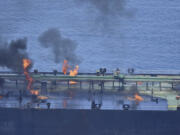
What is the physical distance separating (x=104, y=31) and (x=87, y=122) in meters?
63.9

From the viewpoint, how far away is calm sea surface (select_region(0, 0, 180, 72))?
71.1 meters

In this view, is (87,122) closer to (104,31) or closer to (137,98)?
(137,98)

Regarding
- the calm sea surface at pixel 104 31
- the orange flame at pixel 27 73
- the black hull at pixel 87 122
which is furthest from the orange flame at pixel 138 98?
the calm sea surface at pixel 104 31

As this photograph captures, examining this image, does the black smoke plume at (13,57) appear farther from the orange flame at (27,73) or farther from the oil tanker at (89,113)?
the oil tanker at (89,113)

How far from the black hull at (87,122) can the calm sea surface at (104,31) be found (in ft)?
117

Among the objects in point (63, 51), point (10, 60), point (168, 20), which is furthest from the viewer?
point (168, 20)

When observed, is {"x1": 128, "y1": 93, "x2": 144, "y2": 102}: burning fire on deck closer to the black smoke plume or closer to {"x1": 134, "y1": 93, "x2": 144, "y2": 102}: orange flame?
{"x1": 134, "y1": 93, "x2": 144, "y2": 102}: orange flame

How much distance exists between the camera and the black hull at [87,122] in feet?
97.8

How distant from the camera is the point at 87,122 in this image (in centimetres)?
3036

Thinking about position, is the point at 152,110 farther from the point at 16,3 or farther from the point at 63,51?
the point at 16,3

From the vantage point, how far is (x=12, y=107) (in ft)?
98.7

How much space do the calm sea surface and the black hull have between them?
35.7 meters

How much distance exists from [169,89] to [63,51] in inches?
761

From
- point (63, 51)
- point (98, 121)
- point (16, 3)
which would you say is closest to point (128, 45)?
point (63, 51)
